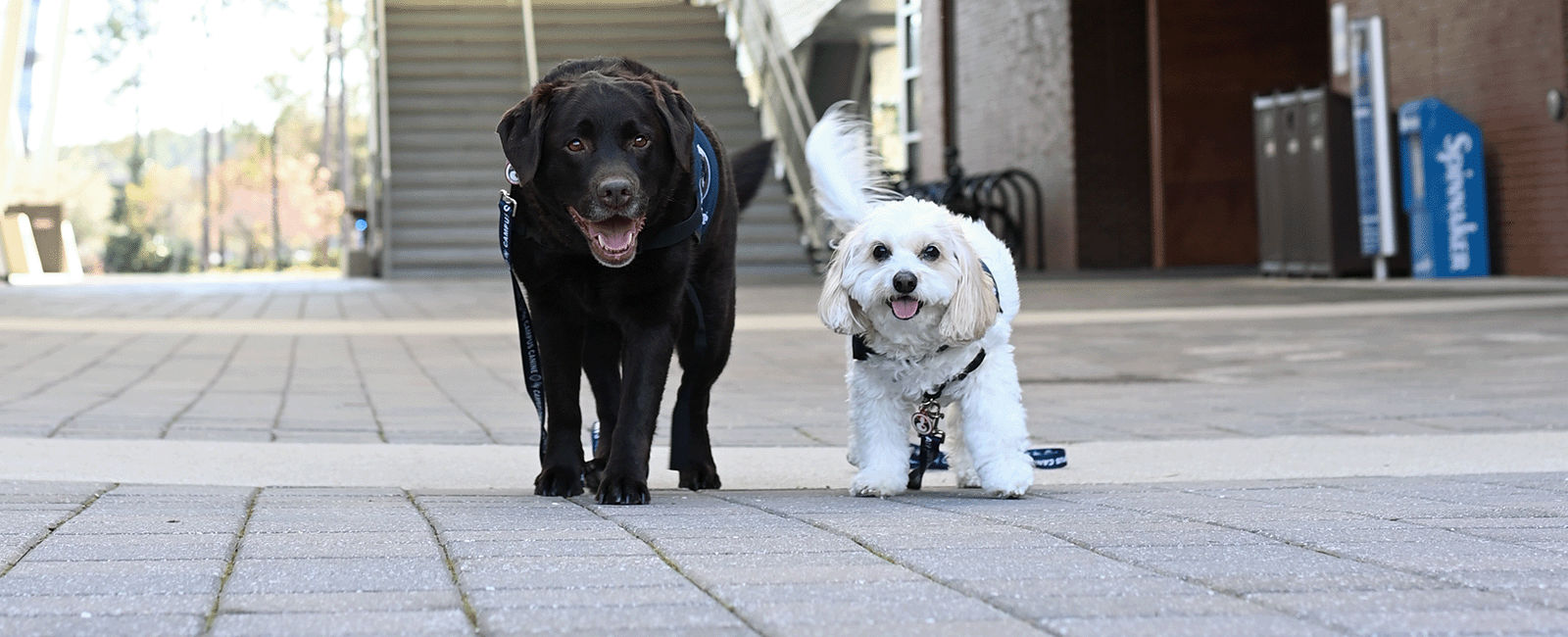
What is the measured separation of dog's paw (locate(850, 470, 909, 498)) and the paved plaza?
8 centimetres

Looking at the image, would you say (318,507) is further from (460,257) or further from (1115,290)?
(460,257)

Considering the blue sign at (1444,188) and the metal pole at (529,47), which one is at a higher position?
the metal pole at (529,47)

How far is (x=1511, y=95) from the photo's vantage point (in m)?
15.7

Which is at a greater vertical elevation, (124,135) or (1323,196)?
(124,135)

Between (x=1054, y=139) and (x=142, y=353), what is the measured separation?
14905 millimetres

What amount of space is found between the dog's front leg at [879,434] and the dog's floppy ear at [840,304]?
17cm

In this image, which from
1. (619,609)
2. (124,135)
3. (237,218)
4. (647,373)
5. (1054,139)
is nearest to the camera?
(619,609)

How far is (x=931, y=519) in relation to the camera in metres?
3.57

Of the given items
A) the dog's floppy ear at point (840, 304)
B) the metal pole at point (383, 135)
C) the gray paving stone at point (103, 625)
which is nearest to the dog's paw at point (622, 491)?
the dog's floppy ear at point (840, 304)

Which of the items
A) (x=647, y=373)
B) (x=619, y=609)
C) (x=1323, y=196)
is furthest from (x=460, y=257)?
(x=619, y=609)

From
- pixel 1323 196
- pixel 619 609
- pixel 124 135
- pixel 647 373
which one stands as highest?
pixel 124 135

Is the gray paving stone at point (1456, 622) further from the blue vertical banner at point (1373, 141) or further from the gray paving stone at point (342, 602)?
the blue vertical banner at point (1373, 141)

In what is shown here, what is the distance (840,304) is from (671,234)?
43 cm

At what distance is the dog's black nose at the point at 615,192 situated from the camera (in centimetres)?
371
